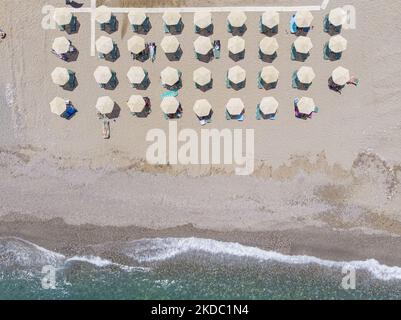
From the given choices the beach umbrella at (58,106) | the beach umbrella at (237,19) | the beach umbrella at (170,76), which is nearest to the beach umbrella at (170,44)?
the beach umbrella at (170,76)

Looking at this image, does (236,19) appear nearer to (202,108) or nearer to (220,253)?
(202,108)

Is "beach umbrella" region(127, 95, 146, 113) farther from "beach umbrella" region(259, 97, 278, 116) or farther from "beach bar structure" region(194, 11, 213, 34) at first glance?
"beach umbrella" region(259, 97, 278, 116)

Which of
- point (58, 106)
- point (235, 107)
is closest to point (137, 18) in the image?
point (58, 106)

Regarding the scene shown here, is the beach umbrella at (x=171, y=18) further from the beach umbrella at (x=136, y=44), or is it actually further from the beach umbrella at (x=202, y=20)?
the beach umbrella at (x=136, y=44)

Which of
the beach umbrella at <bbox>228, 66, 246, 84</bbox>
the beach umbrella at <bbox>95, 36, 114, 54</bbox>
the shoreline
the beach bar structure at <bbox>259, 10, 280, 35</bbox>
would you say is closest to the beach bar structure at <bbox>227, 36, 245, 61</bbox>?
the beach umbrella at <bbox>228, 66, 246, 84</bbox>
